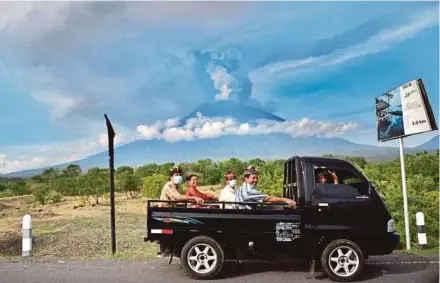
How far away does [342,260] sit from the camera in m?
7.32

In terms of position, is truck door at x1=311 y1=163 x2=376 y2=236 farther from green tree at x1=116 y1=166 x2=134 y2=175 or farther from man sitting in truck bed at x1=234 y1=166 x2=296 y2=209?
green tree at x1=116 y1=166 x2=134 y2=175

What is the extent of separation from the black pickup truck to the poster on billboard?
160 inches

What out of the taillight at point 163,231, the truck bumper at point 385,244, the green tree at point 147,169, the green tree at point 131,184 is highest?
the green tree at point 147,169

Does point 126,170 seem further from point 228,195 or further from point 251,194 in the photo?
point 251,194

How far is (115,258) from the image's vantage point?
9.41 meters

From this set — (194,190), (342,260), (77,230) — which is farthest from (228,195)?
(77,230)

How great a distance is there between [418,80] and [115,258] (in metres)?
7.65

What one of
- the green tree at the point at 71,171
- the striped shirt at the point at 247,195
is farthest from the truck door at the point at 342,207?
the green tree at the point at 71,171

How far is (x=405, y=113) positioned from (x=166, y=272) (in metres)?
6.79

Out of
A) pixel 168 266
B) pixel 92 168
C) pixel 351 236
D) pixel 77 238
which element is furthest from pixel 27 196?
pixel 351 236

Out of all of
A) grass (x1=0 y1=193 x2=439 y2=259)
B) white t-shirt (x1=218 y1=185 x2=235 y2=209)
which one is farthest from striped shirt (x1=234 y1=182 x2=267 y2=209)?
grass (x1=0 y1=193 x2=439 y2=259)

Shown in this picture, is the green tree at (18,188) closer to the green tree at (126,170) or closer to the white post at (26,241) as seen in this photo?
the green tree at (126,170)

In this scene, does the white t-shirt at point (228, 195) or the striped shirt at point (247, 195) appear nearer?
the striped shirt at point (247, 195)

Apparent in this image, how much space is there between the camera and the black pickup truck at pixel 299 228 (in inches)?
285
